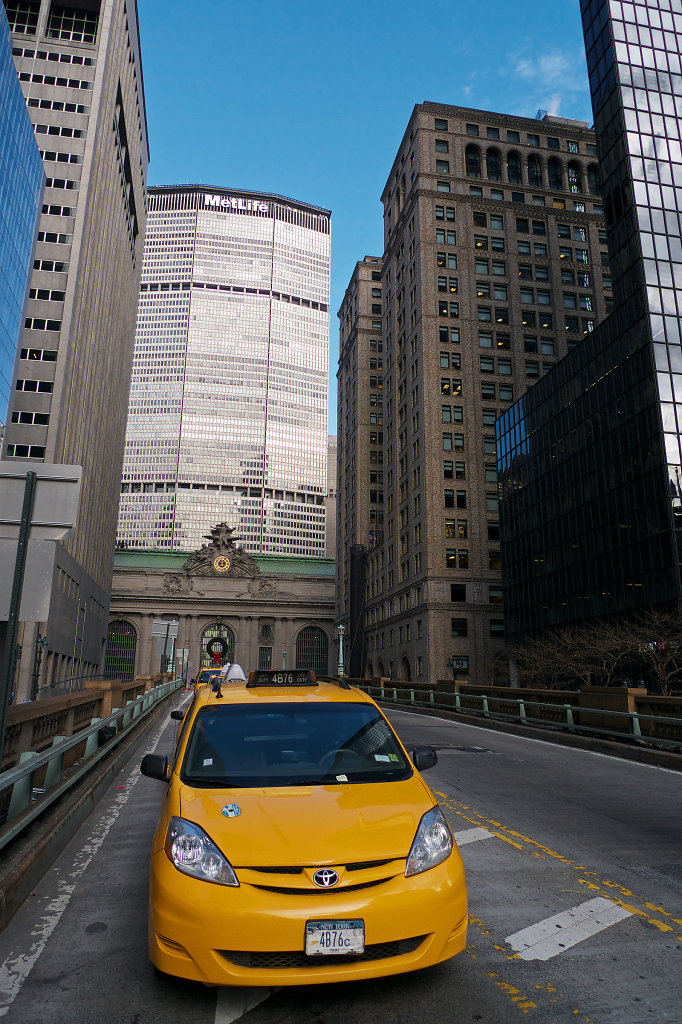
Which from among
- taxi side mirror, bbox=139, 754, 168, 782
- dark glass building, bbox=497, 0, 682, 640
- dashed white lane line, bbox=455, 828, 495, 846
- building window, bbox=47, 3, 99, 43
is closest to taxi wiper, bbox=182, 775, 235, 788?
taxi side mirror, bbox=139, 754, 168, 782

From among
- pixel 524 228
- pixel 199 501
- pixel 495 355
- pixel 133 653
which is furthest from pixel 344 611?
pixel 199 501

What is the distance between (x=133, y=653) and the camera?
101m

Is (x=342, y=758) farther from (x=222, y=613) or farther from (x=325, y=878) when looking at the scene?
(x=222, y=613)

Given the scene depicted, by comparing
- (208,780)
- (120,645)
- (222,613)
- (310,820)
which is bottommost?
(310,820)

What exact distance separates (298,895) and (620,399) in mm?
46208

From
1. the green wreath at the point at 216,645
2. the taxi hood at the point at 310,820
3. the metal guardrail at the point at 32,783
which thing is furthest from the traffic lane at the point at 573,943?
the green wreath at the point at 216,645

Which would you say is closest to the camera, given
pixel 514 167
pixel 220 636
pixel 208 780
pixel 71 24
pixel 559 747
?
pixel 208 780

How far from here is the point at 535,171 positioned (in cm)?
7256

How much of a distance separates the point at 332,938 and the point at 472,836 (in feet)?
14.6

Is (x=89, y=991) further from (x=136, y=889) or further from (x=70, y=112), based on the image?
(x=70, y=112)

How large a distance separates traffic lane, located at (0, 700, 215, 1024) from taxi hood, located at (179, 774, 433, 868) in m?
0.92

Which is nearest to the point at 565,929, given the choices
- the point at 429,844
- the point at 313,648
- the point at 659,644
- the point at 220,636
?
the point at 429,844

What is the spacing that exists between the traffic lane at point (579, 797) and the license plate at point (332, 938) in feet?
10.6

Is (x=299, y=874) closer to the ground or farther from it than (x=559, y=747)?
farther from it
